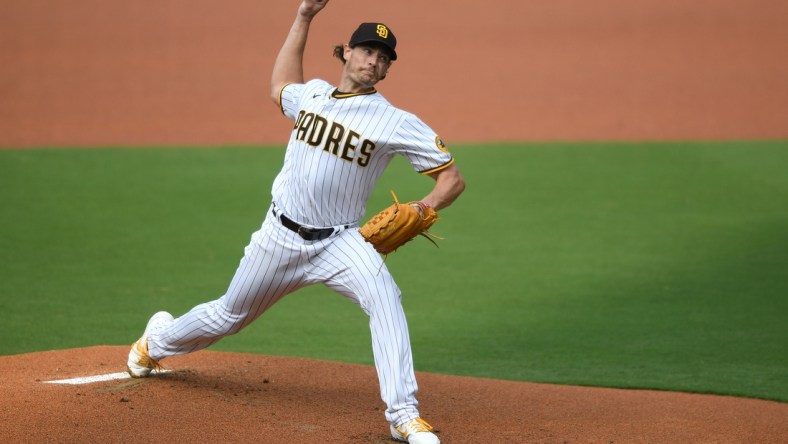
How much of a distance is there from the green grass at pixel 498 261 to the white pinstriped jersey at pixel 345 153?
1.90 m

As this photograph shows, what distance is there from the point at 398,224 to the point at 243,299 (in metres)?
0.84

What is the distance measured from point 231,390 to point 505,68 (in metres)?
13.0

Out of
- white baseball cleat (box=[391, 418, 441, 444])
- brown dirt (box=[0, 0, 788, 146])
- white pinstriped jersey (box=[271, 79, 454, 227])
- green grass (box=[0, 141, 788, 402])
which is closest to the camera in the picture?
white baseball cleat (box=[391, 418, 441, 444])

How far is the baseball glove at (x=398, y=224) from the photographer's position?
4.29 m

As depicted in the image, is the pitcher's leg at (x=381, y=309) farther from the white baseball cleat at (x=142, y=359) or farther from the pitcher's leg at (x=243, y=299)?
the white baseball cleat at (x=142, y=359)

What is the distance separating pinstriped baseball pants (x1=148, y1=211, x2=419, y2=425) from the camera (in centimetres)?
441

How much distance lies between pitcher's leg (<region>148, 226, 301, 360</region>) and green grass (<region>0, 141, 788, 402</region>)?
1.52 meters

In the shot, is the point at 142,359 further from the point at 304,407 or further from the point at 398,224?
the point at 398,224

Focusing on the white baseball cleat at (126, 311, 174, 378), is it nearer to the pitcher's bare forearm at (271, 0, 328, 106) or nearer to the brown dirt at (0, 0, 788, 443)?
the brown dirt at (0, 0, 788, 443)

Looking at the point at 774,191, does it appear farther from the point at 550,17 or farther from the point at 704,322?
the point at 550,17

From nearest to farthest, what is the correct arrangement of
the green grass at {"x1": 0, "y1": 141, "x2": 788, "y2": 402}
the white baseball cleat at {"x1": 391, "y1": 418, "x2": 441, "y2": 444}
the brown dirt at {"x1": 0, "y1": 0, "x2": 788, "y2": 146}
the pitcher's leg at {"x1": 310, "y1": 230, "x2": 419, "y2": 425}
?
the white baseball cleat at {"x1": 391, "y1": 418, "x2": 441, "y2": 444} < the pitcher's leg at {"x1": 310, "y1": 230, "x2": 419, "y2": 425} < the green grass at {"x1": 0, "y1": 141, "x2": 788, "y2": 402} < the brown dirt at {"x1": 0, "y1": 0, "x2": 788, "y2": 146}

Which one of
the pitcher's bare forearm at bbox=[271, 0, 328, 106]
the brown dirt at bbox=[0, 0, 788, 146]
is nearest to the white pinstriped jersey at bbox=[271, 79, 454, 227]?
the pitcher's bare forearm at bbox=[271, 0, 328, 106]

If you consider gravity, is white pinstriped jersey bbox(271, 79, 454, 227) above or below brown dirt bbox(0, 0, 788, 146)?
below

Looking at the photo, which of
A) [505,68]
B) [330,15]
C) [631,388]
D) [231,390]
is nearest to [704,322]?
[631,388]
